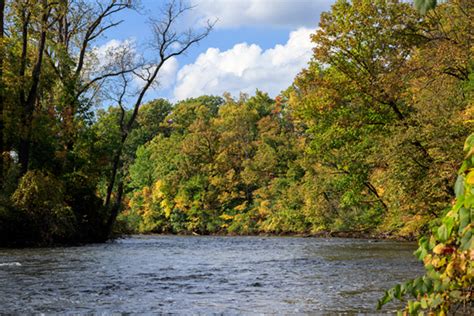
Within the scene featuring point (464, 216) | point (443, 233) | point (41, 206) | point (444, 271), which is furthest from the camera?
point (41, 206)

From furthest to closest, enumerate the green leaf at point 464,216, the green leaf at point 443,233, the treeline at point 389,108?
the treeline at point 389,108 → the green leaf at point 443,233 → the green leaf at point 464,216

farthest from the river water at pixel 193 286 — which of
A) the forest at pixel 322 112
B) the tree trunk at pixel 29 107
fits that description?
the tree trunk at pixel 29 107

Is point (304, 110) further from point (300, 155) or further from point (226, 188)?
point (226, 188)

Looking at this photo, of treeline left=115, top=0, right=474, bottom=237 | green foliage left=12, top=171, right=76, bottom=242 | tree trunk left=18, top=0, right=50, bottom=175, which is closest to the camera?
treeline left=115, top=0, right=474, bottom=237

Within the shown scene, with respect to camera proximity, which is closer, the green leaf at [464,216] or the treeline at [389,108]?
the green leaf at [464,216]

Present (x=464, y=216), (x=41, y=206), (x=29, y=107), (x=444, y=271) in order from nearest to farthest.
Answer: (x=464, y=216), (x=444, y=271), (x=41, y=206), (x=29, y=107)

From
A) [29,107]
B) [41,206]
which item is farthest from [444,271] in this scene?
[29,107]

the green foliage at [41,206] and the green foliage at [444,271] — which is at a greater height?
the green foliage at [41,206]

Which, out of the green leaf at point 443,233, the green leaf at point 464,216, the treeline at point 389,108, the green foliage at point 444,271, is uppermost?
the treeline at point 389,108

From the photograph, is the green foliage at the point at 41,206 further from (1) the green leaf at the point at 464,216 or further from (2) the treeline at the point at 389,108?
(1) the green leaf at the point at 464,216

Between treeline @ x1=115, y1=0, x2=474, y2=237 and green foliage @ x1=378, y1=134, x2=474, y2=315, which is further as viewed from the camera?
treeline @ x1=115, y1=0, x2=474, y2=237

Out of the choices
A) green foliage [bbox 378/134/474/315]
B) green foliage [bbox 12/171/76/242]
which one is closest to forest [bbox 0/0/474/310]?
green foliage [bbox 12/171/76/242]

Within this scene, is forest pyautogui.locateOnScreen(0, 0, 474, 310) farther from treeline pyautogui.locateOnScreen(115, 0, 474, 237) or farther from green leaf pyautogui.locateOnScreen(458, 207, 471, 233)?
green leaf pyautogui.locateOnScreen(458, 207, 471, 233)

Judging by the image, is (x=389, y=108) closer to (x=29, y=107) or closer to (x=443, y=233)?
(x=29, y=107)
